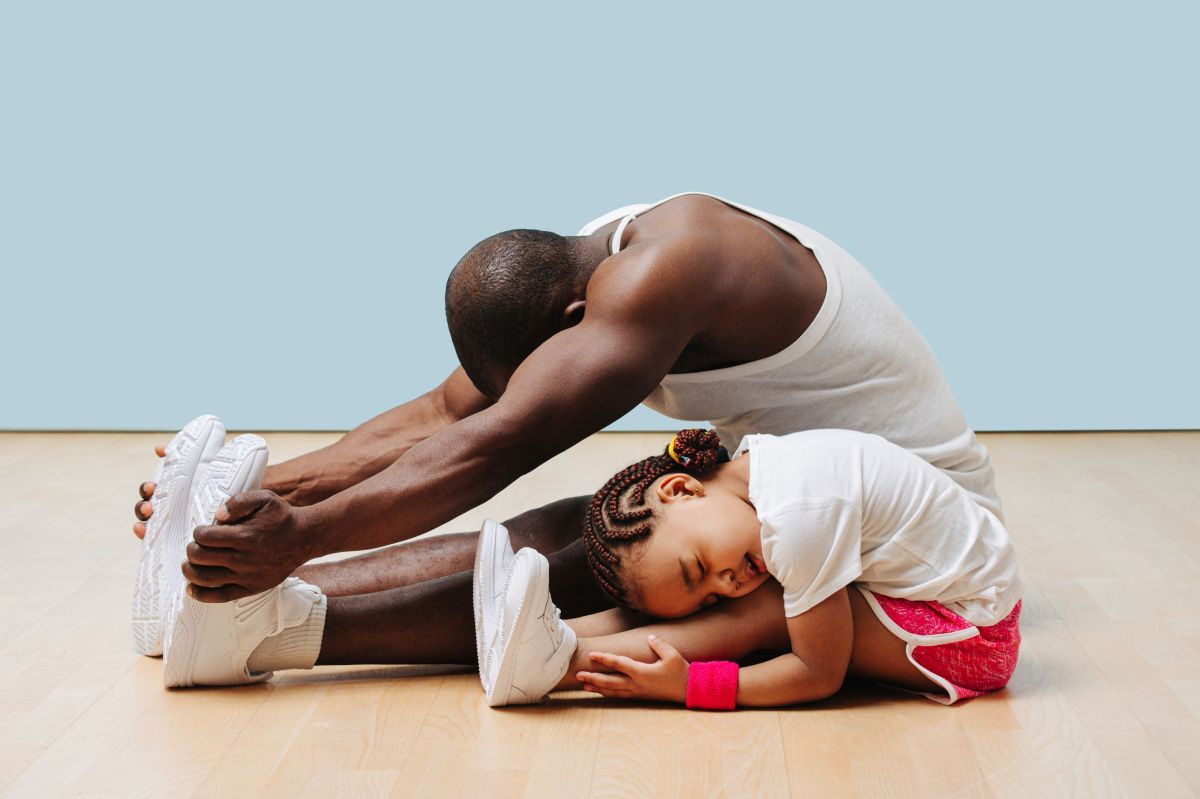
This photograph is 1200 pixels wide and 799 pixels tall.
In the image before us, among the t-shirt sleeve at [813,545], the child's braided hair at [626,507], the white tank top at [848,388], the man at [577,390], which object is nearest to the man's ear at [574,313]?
the man at [577,390]

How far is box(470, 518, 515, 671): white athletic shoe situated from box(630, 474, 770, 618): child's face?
187 mm

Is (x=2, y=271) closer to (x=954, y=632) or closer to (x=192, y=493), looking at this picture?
(x=192, y=493)

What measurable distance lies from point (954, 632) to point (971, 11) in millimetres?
2700

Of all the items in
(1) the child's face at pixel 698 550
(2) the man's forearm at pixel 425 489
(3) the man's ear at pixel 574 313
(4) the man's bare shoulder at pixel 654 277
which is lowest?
(1) the child's face at pixel 698 550

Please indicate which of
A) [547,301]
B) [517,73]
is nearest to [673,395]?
[547,301]

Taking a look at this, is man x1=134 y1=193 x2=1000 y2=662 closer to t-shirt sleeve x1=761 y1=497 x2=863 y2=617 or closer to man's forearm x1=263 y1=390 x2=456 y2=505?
man's forearm x1=263 y1=390 x2=456 y2=505

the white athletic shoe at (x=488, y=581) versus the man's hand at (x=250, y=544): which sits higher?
the man's hand at (x=250, y=544)

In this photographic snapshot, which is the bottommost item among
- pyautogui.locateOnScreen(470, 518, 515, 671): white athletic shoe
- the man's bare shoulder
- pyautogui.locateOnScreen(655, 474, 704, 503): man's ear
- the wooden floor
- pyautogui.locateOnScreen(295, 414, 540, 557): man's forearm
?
the wooden floor

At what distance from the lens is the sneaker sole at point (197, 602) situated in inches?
75.1

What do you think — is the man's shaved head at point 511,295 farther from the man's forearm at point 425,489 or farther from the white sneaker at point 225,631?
the white sneaker at point 225,631

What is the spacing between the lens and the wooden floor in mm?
1662

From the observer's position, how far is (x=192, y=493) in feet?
6.73

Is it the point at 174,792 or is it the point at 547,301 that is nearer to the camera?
the point at 174,792

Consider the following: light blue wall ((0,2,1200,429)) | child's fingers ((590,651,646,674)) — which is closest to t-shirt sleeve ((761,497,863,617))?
child's fingers ((590,651,646,674))
